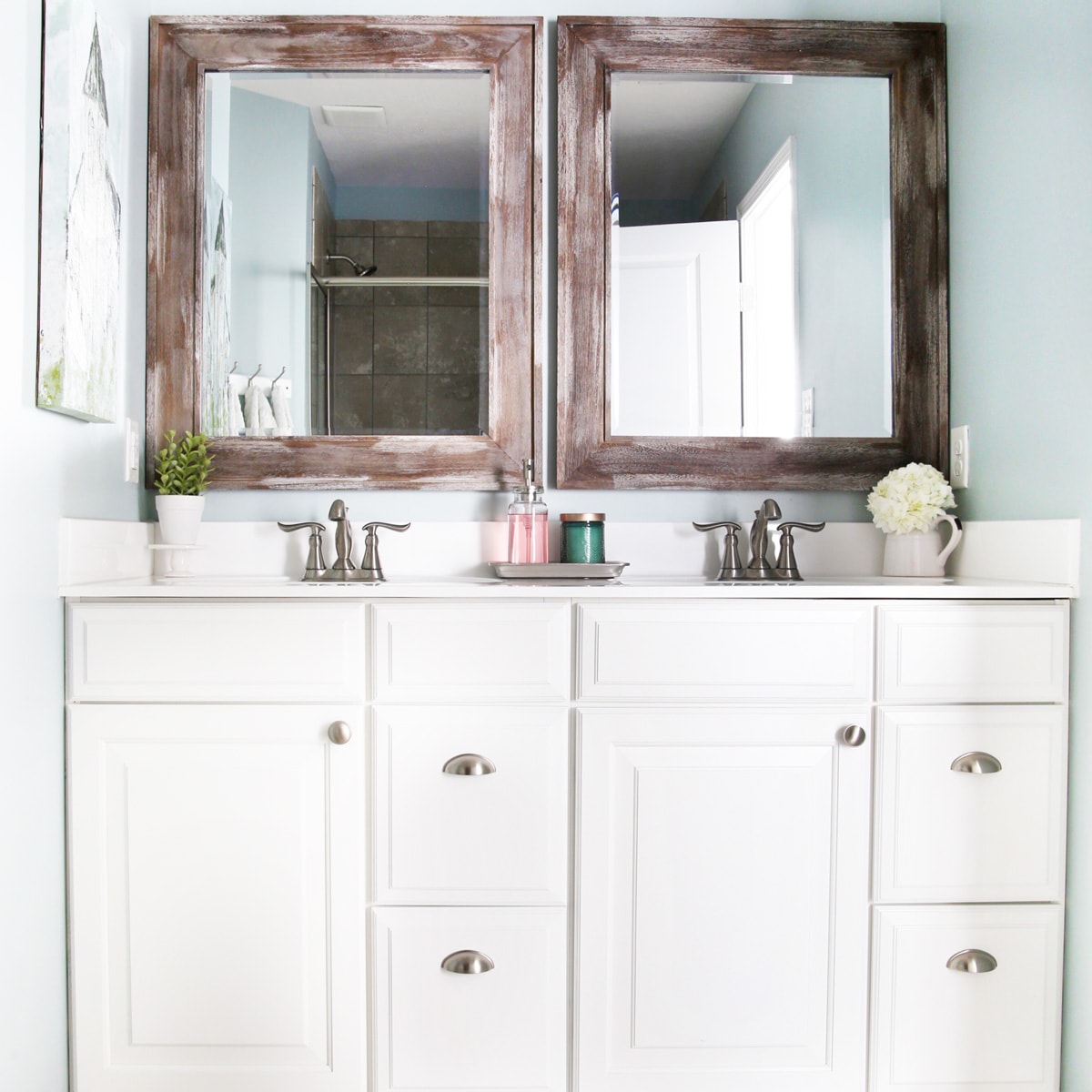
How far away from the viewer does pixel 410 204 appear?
5.53ft

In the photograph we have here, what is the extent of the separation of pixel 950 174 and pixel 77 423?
1.68 meters

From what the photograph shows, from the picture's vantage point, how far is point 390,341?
168cm

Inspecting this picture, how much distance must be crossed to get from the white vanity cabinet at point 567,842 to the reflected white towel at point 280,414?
493 mm

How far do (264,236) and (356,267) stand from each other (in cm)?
20

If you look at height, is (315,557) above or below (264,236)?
below

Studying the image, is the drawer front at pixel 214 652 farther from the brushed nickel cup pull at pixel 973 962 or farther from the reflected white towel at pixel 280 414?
the brushed nickel cup pull at pixel 973 962

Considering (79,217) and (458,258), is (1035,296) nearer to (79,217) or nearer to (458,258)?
(458,258)

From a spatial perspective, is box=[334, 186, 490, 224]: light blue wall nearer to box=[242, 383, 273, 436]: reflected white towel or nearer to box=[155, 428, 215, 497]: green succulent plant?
box=[242, 383, 273, 436]: reflected white towel

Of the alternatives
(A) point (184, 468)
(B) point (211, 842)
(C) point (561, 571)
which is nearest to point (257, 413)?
(A) point (184, 468)

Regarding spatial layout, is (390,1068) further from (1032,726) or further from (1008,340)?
(1008,340)

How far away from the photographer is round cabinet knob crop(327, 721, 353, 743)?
51.7 inches

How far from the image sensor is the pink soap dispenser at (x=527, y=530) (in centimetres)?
159

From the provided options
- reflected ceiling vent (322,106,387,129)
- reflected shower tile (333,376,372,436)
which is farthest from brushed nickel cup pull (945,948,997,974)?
reflected ceiling vent (322,106,387,129)

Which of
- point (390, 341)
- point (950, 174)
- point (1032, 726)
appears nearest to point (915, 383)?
point (950, 174)
